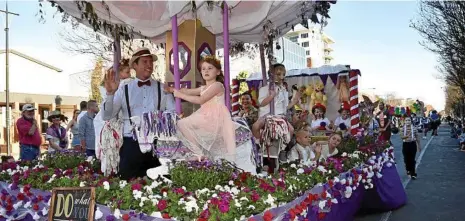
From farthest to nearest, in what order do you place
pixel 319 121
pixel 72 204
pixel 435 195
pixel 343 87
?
pixel 343 87 → pixel 319 121 → pixel 435 195 → pixel 72 204

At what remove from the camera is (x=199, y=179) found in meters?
3.88

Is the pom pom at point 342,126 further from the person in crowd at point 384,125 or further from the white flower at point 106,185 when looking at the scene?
the white flower at point 106,185

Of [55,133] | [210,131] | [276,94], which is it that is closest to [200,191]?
[210,131]

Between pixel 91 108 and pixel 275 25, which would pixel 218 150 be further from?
pixel 91 108

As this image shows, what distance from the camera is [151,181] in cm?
410

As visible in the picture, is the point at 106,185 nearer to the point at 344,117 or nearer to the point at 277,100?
the point at 277,100

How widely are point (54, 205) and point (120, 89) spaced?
4.06 ft

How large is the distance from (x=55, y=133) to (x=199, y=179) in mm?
6663

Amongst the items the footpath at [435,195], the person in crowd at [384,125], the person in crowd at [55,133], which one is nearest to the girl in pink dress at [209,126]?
the footpath at [435,195]

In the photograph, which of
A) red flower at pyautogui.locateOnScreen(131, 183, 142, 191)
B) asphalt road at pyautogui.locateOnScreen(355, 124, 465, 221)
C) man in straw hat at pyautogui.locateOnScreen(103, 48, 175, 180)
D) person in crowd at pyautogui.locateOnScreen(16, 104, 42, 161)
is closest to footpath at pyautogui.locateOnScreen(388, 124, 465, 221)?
asphalt road at pyautogui.locateOnScreen(355, 124, 465, 221)

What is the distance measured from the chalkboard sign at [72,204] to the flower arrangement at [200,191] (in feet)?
0.28

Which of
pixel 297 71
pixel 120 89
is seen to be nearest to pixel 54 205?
pixel 120 89

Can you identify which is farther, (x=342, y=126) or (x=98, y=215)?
(x=342, y=126)

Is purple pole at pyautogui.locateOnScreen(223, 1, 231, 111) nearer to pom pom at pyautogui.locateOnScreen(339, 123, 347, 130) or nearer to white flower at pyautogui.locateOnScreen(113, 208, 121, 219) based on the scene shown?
white flower at pyautogui.locateOnScreen(113, 208, 121, 219)
